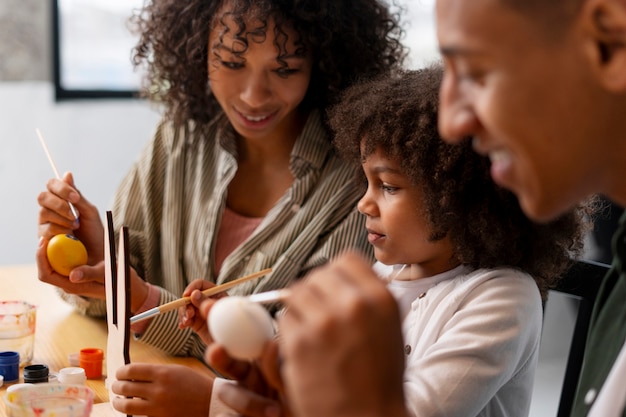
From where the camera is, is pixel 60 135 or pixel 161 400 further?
pixel 60 135

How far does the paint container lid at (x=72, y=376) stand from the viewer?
53.4 inches

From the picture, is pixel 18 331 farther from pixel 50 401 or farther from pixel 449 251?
pixel 449 251

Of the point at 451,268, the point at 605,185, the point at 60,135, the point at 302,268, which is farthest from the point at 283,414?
the point at 60,135

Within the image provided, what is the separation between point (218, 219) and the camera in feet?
5.96

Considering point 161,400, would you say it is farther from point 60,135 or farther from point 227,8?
point 60,135

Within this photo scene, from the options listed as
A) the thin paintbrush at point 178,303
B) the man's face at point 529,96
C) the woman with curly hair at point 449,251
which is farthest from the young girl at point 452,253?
the man's face at point 529,96

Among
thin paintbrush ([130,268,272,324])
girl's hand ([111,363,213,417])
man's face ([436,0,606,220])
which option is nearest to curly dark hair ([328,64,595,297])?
thin paintbrush ([130,268,272,324])

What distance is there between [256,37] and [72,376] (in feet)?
2.37

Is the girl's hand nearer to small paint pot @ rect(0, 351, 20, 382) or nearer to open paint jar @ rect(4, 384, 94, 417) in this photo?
open paint jar @ rect(4, 384, 94, 417)

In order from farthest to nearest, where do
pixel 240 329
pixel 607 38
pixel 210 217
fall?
pixel 210 217, pixel 240 329, pixel 607 38

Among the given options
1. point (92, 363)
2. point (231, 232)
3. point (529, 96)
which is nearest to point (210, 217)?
point (231, 232)

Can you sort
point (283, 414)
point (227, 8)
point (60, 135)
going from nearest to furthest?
point (283, 414)
point (227, 8)
point (60, 135)

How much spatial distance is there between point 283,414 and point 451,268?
567 mm

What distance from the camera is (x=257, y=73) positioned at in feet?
5.46
